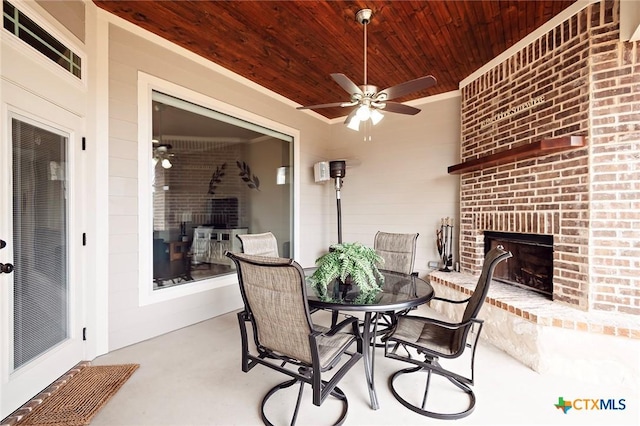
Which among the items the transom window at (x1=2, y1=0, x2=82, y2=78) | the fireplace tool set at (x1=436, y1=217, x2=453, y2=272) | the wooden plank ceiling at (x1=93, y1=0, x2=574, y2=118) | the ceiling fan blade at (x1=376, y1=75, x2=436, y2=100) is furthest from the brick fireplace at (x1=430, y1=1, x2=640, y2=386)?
the transom window at (x1=2, y1=0, x2=82, y2=78)

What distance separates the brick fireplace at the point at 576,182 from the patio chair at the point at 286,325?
181 cm

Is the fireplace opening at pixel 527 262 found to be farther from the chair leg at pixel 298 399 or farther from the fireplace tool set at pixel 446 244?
the chair leg at pixel 298 399

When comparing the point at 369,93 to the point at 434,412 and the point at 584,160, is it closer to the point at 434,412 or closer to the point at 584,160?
the point at 584,160

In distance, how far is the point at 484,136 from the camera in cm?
375

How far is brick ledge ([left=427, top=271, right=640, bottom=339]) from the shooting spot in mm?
2209

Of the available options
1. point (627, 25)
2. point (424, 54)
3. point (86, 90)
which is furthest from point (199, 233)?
point (627, 25)

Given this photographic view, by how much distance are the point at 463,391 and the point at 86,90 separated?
3818 millimetres

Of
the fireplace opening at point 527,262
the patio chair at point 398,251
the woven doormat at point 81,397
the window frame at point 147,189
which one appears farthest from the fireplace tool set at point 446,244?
the woven doormat at point 81,397

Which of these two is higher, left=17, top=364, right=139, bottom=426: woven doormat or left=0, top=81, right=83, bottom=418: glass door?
left=0, top=81, right=83, bottom=418: glass door

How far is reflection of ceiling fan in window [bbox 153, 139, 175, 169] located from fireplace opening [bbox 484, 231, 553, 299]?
12.8ft

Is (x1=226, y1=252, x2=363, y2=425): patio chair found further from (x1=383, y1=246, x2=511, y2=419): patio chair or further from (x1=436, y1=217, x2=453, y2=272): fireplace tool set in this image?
(x1=436, y1=217, x2=453, y2=272): fireplace tool set

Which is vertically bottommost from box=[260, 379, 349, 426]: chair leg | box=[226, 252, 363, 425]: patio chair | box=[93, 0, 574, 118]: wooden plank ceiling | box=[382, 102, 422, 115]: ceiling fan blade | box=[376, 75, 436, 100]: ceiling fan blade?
box=[260, 379, 349, 426]: chair leg

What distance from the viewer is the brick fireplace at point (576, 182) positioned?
238cm

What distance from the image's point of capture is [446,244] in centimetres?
422
